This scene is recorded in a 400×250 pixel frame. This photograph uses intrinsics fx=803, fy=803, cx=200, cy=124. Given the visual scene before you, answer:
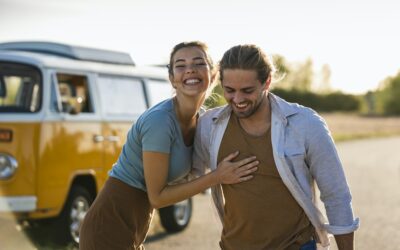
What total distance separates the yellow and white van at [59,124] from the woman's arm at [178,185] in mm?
4909

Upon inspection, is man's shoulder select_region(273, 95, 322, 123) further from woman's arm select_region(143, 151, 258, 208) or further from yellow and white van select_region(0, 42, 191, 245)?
yellow and white van select_region(0, 42, 191, 245)

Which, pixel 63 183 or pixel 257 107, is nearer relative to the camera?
pixel 257 107

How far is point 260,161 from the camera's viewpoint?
3.71m

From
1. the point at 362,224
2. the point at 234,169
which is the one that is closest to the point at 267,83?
the point at 234,169

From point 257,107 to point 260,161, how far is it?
0.83ft

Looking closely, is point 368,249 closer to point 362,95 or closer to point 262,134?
point 262,134

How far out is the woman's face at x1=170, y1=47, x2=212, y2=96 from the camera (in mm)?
3969

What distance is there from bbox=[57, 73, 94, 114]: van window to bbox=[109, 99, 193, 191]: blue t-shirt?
5.22 metres

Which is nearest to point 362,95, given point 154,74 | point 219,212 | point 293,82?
point 293,82

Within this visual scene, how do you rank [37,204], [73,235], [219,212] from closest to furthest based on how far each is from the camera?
[219,212], [37,204], [73,235]

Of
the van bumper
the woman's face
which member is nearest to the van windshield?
the van bumper

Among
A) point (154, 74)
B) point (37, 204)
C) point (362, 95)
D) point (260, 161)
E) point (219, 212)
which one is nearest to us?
point (260, 161)

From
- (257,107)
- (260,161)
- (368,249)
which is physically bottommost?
(368,249)

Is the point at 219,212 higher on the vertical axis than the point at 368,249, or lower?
higher
